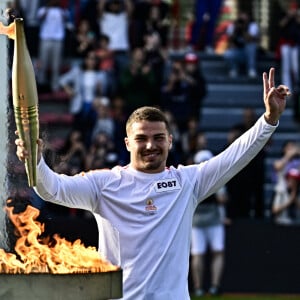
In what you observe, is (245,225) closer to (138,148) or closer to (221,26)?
(221,26)

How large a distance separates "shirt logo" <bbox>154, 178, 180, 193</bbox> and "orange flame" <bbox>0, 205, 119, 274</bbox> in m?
0.58

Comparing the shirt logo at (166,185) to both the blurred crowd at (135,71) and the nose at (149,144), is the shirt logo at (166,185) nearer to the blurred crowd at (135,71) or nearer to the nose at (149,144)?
the nose at (149,144)

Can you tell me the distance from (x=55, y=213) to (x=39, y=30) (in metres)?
3.86

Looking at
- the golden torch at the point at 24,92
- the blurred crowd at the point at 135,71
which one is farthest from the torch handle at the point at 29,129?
the blurred crowd at the point at 135,71

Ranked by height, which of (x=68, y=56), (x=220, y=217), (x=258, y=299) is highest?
(x=68, y=56)

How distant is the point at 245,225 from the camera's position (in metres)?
18.9

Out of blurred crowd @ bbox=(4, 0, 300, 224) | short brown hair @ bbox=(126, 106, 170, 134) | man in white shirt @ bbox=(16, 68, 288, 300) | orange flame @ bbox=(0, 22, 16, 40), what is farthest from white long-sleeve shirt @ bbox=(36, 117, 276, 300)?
blurred crowd @ bbox=(4, 0, 300, 224)

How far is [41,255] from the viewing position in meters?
7.91

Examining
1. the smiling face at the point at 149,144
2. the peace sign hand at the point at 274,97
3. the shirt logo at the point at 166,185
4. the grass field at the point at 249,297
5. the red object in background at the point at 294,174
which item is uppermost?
the peace sign hand at the point at 274,97

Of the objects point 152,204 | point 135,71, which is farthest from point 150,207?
point 135,71

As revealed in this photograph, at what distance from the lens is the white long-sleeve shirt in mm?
8172

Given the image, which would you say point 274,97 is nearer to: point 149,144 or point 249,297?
point 149,144

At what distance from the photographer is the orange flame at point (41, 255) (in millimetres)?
7637

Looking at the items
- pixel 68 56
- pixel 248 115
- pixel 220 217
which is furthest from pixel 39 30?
pixel 220 217
